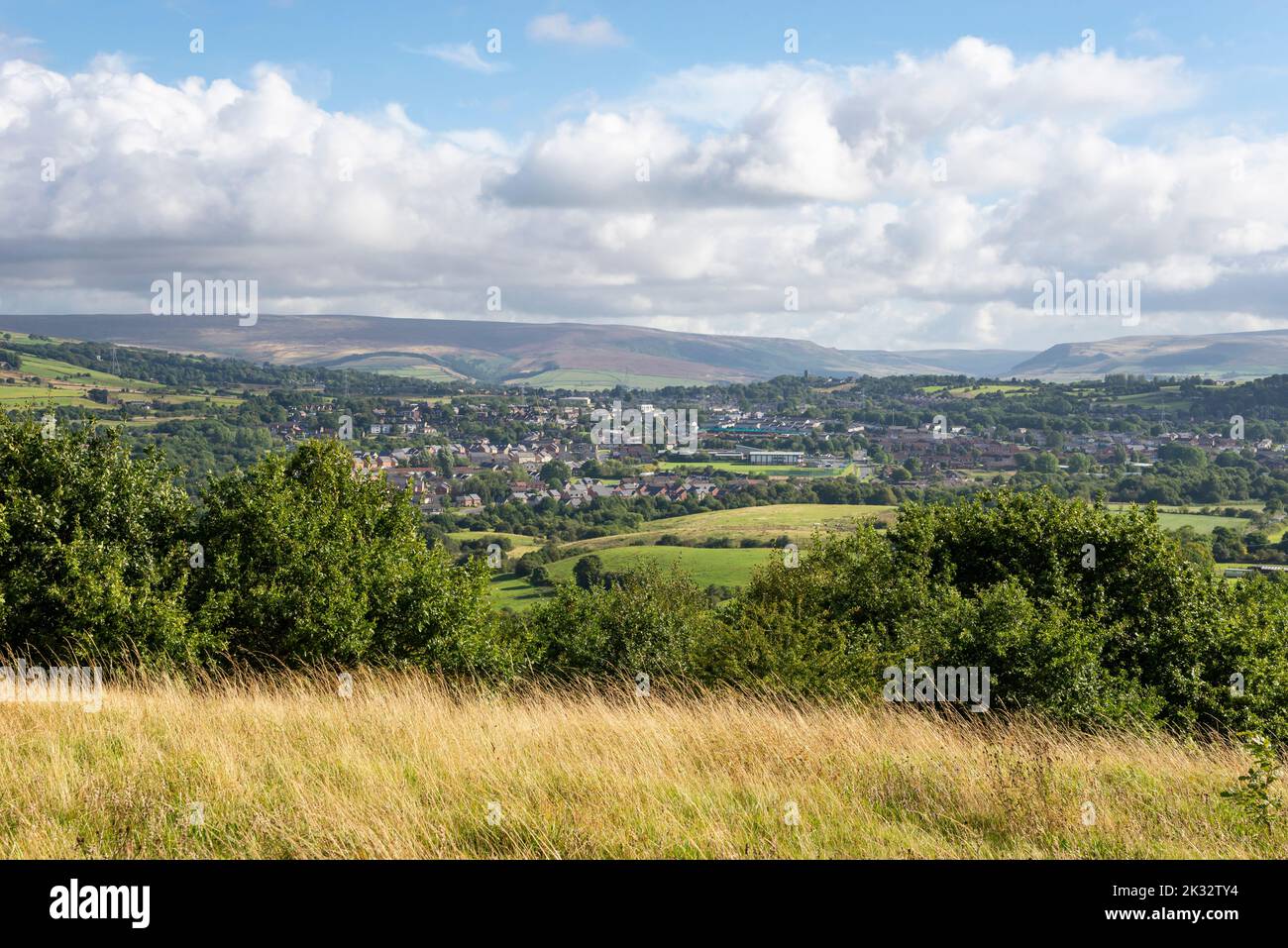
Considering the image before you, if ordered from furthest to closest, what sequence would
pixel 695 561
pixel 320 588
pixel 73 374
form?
1. pixel 73 374
2. pixel 695 561
3. pixel 320 588

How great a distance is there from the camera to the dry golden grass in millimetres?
5223

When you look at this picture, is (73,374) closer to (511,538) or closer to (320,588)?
(511,538)

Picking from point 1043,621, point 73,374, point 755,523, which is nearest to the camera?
point 1043,621

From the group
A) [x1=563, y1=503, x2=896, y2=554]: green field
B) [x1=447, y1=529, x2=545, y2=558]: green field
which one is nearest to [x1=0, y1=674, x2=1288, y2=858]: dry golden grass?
[x1=563, y1=503, x2=896, y2=554]: green field

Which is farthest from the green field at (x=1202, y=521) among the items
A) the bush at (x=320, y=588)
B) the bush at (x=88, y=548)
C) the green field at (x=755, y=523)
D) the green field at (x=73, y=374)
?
the green field at (x=73, y=374)

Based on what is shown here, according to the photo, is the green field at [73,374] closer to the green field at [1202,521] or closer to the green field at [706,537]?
the green field at [706,537]

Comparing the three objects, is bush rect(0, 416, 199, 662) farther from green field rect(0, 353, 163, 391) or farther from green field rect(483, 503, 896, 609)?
green field rect(0, 353, 163, 391)

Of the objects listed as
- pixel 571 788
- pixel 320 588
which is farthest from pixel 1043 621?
pixel 571 788

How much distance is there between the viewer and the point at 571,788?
19.9 ft

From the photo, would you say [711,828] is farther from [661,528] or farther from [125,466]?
[661,528]

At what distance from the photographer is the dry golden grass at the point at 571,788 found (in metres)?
5.22
